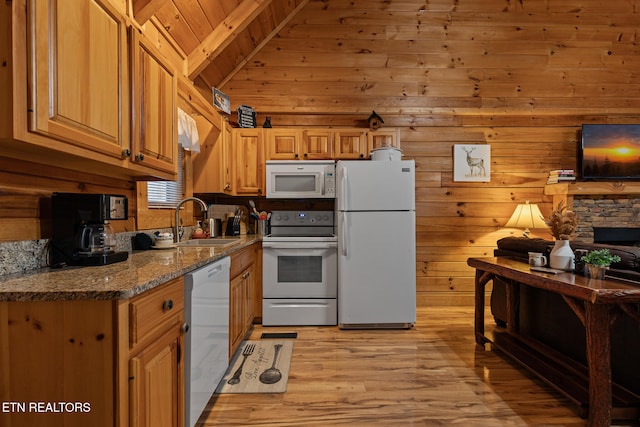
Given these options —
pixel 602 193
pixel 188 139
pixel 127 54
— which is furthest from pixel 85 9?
pixel 602 193

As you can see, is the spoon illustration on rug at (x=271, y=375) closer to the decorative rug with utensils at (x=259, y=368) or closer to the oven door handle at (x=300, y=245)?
the decorative rug with utensils at (x=259, y=368)

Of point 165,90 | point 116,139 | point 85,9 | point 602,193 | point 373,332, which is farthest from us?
point 602,193

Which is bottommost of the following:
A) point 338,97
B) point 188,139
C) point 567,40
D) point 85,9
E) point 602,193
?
point 602,193

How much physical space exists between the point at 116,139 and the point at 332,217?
255cm

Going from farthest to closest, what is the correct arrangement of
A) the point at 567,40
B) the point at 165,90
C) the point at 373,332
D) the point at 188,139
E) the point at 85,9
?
the point at 567,40
the point at 373,332
the point at 188,139
the point at 165,90
the point at 85,9

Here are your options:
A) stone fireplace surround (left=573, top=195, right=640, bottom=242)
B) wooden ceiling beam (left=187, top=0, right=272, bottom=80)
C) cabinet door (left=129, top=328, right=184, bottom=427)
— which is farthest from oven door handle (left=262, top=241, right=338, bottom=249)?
stone fireplace surround (left=573, top=195, right=640, bottom=242)

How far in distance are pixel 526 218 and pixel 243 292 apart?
3051mm

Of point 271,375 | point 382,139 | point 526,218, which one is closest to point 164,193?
point 271,375

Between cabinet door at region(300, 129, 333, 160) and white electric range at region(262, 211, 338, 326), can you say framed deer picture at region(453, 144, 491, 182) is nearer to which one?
cabinet door at region(300, 129, 333, 160)

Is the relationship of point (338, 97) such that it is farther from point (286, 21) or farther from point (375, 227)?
point (375, 227)

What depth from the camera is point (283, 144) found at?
135 inches

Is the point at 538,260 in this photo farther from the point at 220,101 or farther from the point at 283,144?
the point at 220,101

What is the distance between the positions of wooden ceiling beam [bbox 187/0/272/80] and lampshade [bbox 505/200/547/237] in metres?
3.32

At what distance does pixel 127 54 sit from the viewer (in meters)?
1.53
